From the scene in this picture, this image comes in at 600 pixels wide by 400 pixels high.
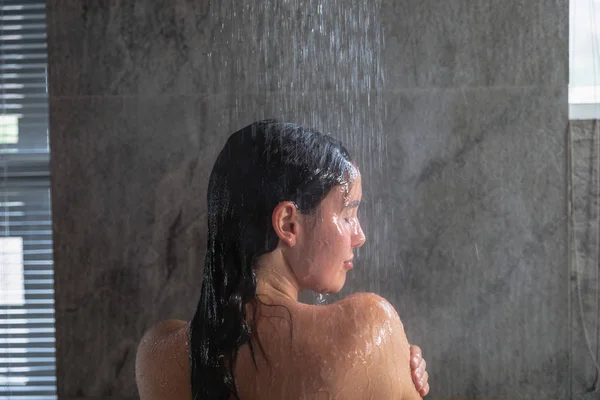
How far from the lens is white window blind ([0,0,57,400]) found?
167 centimetres

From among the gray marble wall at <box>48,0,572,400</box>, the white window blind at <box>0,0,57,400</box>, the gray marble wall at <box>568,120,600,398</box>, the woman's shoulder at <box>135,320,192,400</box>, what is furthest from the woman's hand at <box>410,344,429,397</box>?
the white window blind at <box>0,0,57,400</box>

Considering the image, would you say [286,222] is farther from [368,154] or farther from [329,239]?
[368,154]

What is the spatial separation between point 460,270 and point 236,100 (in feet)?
2.41

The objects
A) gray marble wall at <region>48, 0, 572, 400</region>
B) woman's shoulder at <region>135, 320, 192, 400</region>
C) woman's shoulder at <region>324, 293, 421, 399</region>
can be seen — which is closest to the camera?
woman's shoulder at <region>324, 293, 421, 399</region>

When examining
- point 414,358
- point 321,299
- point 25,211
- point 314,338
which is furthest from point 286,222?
point 25,211

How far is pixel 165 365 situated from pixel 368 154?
0.82 meters

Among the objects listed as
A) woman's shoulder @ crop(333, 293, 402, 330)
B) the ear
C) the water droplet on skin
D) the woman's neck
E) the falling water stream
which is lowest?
the water droplet on skin

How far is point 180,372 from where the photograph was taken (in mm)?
1040

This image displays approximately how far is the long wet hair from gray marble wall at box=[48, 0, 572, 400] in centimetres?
63

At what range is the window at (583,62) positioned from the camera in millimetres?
1633

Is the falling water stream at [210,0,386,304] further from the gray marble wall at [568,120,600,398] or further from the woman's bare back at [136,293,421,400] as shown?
the woman's bare back at [136,293,421,400]

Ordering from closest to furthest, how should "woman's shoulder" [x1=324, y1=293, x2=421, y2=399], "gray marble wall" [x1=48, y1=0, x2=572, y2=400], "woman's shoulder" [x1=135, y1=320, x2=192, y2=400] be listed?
"woman's shoulder" [x1=324, y1=293, x2=421, y2=399]
"woman's shoulder" [x1=135, y1=320, x2=192, y2=400]
"gray marble wall" [x1=48, y1=0, x2=572, y2=400]

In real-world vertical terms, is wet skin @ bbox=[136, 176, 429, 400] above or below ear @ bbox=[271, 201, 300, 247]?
below

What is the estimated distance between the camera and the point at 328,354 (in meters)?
0.91
